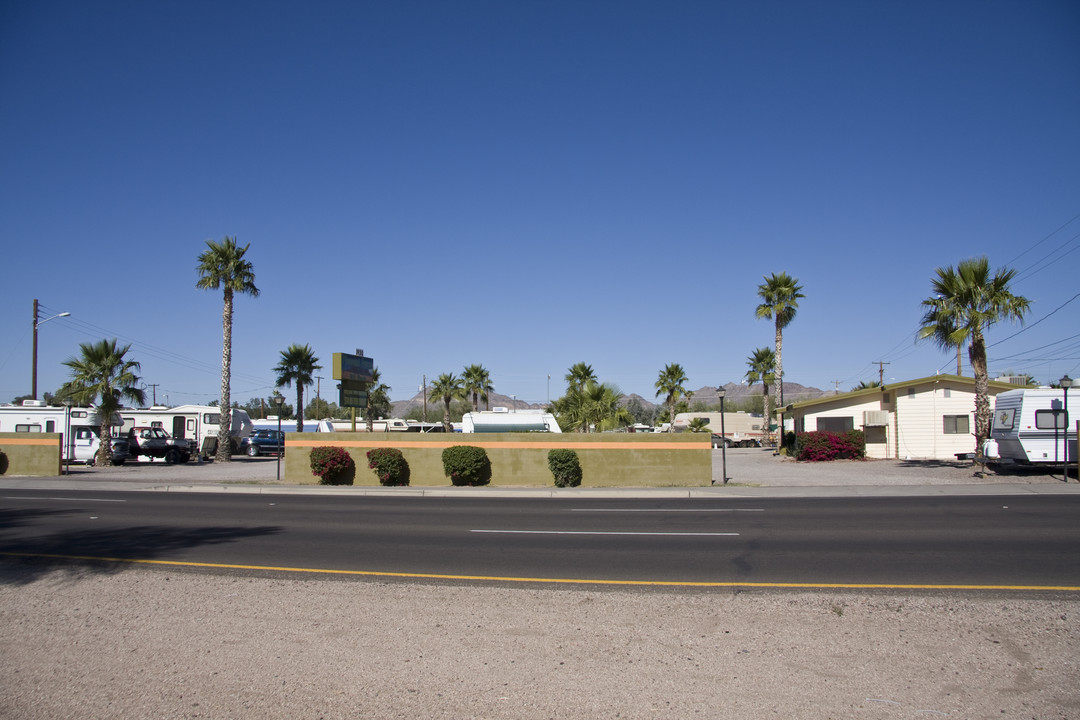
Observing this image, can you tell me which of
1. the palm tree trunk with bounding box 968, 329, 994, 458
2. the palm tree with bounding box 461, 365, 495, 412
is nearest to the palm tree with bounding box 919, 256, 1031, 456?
the palm tree trunk with bounding box 968, 329, 994, 458

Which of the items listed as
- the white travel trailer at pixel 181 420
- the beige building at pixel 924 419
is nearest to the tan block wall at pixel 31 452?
the white travel trailer at pixel 181 420

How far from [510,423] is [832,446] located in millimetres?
16051

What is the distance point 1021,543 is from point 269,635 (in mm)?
10179

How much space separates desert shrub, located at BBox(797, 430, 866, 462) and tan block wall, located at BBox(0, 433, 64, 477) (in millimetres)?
32627

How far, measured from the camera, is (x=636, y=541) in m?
11.5

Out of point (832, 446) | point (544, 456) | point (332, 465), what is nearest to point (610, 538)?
point (544, 456)

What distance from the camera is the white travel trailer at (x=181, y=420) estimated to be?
42688 mm

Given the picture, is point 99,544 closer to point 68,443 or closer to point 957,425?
point 68,443

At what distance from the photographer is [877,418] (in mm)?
35344

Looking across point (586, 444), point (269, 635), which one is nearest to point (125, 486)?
point (586, 444)

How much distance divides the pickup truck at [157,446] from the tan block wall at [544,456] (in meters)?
16.8

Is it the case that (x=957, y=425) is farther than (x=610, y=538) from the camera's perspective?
Yes

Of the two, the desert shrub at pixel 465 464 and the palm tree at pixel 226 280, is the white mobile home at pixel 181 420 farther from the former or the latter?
the desert shrub at pixel 465 464

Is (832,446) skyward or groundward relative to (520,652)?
groundward
